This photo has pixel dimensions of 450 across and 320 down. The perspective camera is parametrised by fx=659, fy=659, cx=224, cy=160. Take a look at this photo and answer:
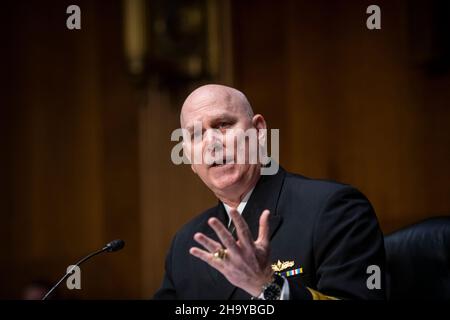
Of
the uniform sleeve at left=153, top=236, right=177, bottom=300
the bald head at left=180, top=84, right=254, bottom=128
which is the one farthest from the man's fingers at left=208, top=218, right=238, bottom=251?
the uniform sleeve at left=153, top=236, right=177, bottom=300

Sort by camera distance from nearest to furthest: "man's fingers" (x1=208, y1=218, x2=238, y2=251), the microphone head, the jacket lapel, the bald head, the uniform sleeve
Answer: "man's fingers" (x1=208, y1=218, x2=238, y2=251) → the microphone head → the jacket lapel → the bald head → the uniform sleeve

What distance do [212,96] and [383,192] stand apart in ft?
8.29

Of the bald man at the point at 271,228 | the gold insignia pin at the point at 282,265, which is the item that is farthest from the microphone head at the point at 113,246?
the gold insignia pin at the point at 282,265

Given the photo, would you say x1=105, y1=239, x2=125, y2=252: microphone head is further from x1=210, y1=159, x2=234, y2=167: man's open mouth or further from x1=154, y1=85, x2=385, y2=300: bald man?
x1=210, y1=159, x2=234, y2=167: man's open mouth

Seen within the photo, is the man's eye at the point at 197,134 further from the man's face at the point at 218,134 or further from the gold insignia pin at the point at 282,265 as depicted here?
the gold insignia pin at the point at 282,265

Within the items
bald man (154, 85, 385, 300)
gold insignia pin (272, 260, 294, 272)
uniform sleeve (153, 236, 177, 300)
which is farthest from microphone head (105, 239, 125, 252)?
gold insignia pin (272, 260, 294, 272)

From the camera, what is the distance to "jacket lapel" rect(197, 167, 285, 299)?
7.42 ft

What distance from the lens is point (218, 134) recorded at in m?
2.35

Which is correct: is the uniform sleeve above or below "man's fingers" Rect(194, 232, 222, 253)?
below

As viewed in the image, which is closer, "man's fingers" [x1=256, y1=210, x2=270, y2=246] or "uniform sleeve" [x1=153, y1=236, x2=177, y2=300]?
"man's fingers" [x1=256, y1=210, x2=270, y2=246]

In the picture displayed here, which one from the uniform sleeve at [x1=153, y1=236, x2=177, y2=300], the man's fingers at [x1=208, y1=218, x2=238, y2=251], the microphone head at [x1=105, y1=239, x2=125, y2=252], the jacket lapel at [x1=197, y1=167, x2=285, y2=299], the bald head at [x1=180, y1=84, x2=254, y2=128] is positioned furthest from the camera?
the uniform sleeve at [x1=153, y1=236, x2=177, y2=300]

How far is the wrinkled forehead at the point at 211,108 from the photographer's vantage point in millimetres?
2357

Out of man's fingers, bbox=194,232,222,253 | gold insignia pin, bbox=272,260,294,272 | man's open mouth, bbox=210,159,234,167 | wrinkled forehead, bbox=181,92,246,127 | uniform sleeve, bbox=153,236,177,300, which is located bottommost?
uniform sleeve, bbox=153,236,177,300

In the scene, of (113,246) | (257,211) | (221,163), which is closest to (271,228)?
(257,211)
